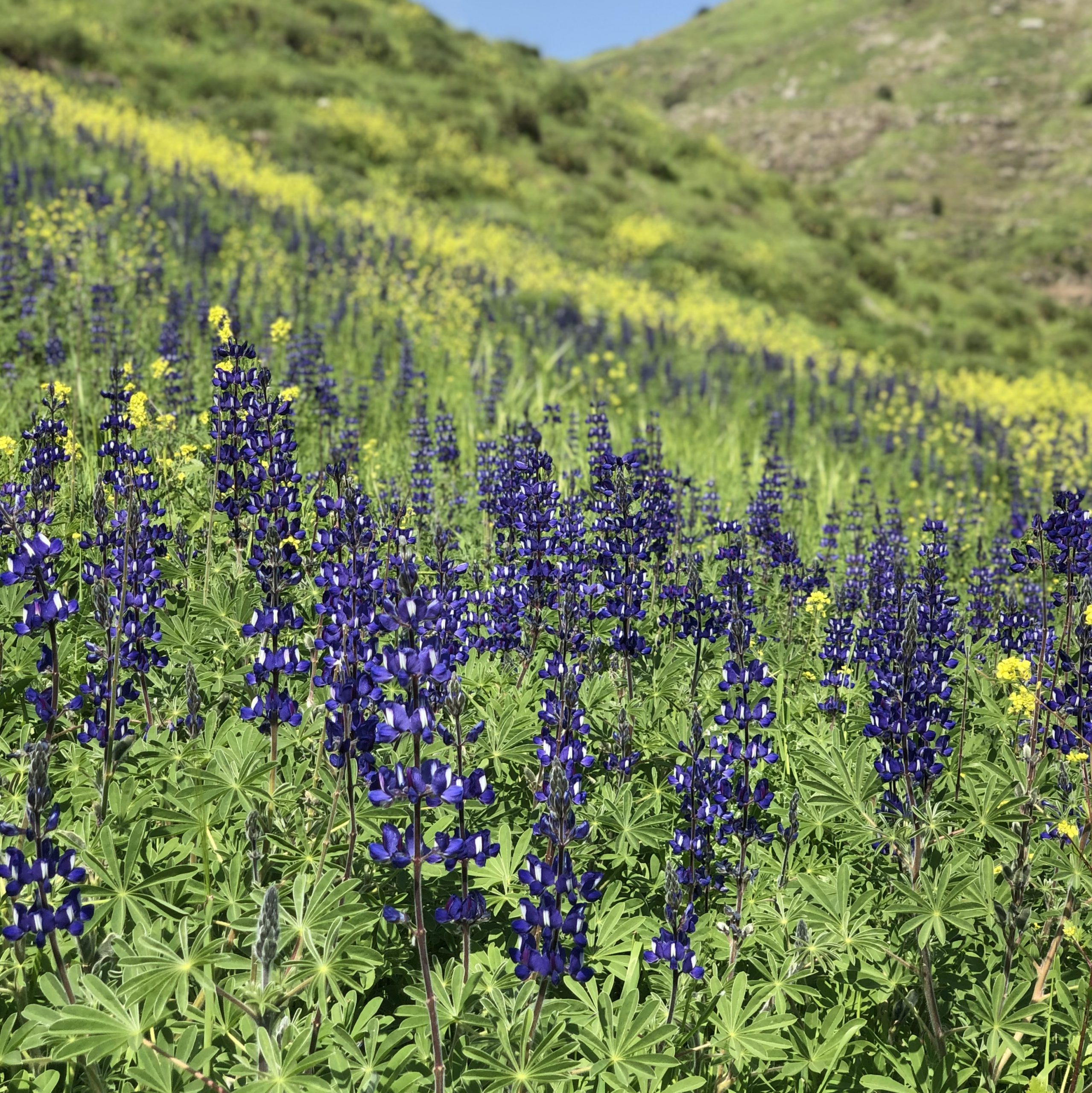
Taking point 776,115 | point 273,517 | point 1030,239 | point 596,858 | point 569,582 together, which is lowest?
point 596,858

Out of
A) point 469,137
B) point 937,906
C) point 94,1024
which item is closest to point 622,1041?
point 937,906

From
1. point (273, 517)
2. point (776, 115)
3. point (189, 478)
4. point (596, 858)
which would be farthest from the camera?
point (776, 115)

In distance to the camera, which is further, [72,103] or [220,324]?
[72,103]

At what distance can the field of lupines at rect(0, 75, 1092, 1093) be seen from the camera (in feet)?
5.49

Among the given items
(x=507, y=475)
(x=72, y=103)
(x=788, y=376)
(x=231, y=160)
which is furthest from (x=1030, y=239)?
(x=507, y=475)

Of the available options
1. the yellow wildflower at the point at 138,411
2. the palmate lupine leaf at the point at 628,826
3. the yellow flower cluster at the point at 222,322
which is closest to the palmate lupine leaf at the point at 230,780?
the palmate lupine leaf at the point at 628,826

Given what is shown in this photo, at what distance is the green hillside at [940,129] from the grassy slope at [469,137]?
2.81m

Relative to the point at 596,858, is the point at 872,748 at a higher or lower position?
higher

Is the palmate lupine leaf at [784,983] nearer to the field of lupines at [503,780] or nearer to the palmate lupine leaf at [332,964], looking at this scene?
the field of lupines at [503,780]

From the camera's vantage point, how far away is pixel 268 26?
970 inches

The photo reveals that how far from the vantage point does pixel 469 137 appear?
22.5 metres

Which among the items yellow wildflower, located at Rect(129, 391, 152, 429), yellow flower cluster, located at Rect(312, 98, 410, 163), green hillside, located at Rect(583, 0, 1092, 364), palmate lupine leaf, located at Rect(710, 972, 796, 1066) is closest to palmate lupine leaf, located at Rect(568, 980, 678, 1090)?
palmate lupine leaf, located at Rect(710, 972, 796, 1066)

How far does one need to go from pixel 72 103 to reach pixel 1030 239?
35.5 m

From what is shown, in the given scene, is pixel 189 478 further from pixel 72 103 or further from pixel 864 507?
pixel 72 103
